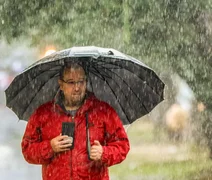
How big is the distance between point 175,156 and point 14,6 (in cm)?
761

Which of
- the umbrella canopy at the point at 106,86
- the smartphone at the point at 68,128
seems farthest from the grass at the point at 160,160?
the smartphone at the point at 68,128

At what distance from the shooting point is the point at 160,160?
15.2 meters

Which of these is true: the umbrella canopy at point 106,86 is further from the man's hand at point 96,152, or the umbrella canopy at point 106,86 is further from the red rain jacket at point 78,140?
the man's hand at point 96,152

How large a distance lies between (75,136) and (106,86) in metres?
0.60

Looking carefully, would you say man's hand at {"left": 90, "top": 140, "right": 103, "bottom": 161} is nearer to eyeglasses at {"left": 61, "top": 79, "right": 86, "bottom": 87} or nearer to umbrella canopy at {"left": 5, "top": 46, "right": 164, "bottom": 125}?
eyeglasses at {"left": 61, "top": 79, "right": 86, "bottom": 87}

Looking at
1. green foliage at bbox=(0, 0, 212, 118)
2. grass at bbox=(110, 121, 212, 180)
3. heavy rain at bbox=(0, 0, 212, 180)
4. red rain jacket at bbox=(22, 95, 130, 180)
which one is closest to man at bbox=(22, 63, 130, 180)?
red rain jacket at bbox=(22, 95, 130, 180)

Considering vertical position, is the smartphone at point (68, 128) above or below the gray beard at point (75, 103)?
below

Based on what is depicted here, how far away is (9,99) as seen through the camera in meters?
4.88

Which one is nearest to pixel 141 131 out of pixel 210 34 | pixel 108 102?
pixel 210 34

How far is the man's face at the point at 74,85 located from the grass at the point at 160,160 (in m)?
7.82

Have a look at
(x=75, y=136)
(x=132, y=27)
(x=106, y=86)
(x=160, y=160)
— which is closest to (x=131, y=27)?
(x=132, y=27)

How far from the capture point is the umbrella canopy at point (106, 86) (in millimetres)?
4723

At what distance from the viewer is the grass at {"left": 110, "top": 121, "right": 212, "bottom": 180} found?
13.1 m

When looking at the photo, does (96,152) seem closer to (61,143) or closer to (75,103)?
(61,143)
